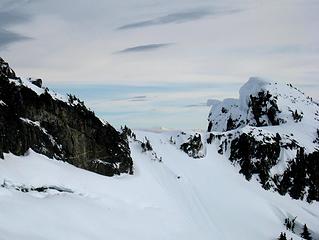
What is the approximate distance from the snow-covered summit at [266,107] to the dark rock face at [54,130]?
2788 inches

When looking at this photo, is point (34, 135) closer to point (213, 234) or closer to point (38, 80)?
point (38, 80)

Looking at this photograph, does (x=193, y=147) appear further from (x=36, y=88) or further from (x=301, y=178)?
(x=36, y=88)

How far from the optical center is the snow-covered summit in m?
126

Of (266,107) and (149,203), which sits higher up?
(266,107)

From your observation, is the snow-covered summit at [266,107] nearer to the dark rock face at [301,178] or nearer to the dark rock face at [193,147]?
the dark rock face at [301,178]

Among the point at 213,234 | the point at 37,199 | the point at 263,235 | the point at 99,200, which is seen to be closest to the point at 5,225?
the point at 37,199

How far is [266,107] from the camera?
129 meters

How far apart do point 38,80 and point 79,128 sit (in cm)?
760

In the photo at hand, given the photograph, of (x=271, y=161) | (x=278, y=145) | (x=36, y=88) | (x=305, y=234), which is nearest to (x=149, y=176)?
(x=36, y=88)

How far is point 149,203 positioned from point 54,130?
51.3 ft

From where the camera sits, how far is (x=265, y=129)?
117 metres

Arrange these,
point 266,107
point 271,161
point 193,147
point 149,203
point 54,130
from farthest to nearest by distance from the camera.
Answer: point 266,107 < point 271,161 < point 193,147 < point 149,203 < point 54,130

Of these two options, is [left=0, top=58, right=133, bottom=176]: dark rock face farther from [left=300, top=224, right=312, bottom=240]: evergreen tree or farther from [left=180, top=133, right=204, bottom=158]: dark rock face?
[left=300, top=224, right=312, bottom=240]: evergreen tree

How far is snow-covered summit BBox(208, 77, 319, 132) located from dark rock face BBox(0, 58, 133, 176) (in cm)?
7081
